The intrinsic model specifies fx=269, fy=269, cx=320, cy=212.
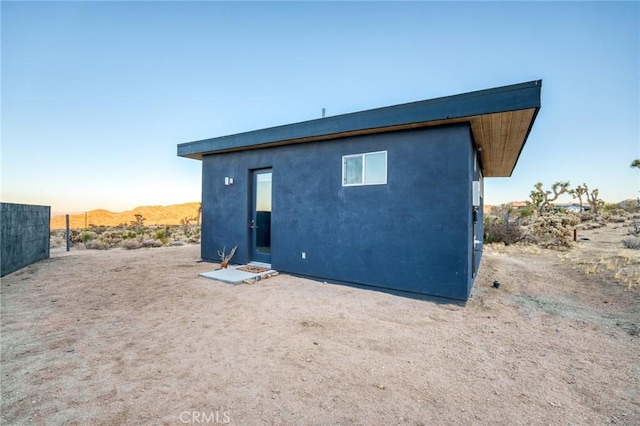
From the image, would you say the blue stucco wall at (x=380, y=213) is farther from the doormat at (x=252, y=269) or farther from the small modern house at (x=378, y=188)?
the doormat at (x=252, y=269)

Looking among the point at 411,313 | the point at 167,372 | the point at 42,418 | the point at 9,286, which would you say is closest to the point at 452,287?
the point at 411,313

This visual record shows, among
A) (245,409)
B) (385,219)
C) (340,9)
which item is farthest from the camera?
(340,9)

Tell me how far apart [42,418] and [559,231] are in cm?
1461

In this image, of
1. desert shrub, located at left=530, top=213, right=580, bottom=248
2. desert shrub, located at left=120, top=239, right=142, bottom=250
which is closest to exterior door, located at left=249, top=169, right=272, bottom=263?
desert shrub, located at left=120, top=239, right=142, bottom=250

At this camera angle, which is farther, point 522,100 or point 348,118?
point 348,118

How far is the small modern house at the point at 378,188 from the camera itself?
4605mm

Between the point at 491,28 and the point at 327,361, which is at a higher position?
the point at 491,28

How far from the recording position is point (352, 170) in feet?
18.9

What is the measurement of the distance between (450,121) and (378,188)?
1.70 metres

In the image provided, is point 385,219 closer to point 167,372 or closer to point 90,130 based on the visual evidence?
point 167,372

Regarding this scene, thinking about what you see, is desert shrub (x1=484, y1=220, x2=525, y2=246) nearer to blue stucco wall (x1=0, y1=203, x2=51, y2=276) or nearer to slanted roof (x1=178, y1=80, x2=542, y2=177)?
slanted roof (x1=178, y1=80, x2=542, y2=177)

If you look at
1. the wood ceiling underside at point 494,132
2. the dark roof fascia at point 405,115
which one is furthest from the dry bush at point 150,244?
the dark roof fascia at point 405,115

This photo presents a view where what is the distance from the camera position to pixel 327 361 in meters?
2.74

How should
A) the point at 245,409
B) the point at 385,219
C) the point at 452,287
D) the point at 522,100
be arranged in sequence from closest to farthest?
1. the point at 245,409
2. the point at 522,100
3. the point at 452,287
4. the point at 385,219
